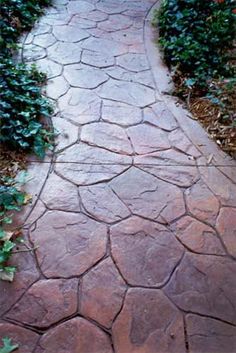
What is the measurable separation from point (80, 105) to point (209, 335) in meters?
1.86

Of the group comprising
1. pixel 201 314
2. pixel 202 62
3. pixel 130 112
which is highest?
pixel 202 62

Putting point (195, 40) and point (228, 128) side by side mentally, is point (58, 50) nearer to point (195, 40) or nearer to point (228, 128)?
point (195, 40)

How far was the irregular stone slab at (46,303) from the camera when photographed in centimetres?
157

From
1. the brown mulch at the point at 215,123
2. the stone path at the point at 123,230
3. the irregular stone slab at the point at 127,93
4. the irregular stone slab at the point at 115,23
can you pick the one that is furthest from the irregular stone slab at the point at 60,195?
the irregular stone slab at the point at 115,23

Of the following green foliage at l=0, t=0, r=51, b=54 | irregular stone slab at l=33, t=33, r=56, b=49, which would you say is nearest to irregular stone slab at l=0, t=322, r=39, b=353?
green foliage at l=0, t=0, r=51, b=54

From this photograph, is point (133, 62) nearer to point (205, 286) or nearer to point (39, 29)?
point (39, 29)

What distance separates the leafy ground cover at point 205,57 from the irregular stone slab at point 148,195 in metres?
0.64

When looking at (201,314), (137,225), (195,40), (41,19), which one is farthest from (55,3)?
(201,314)

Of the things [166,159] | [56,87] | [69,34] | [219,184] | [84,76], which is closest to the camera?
[219,184]

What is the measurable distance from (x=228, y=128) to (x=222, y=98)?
0.33m

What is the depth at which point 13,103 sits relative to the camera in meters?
2.47

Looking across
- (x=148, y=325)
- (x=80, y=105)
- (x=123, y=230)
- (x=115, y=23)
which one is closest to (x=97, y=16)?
(x=115, y=23)

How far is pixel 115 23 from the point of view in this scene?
3.74 meters

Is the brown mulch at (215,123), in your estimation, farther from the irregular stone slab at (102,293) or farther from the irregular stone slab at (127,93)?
the irregular stone slab at (102,293)
